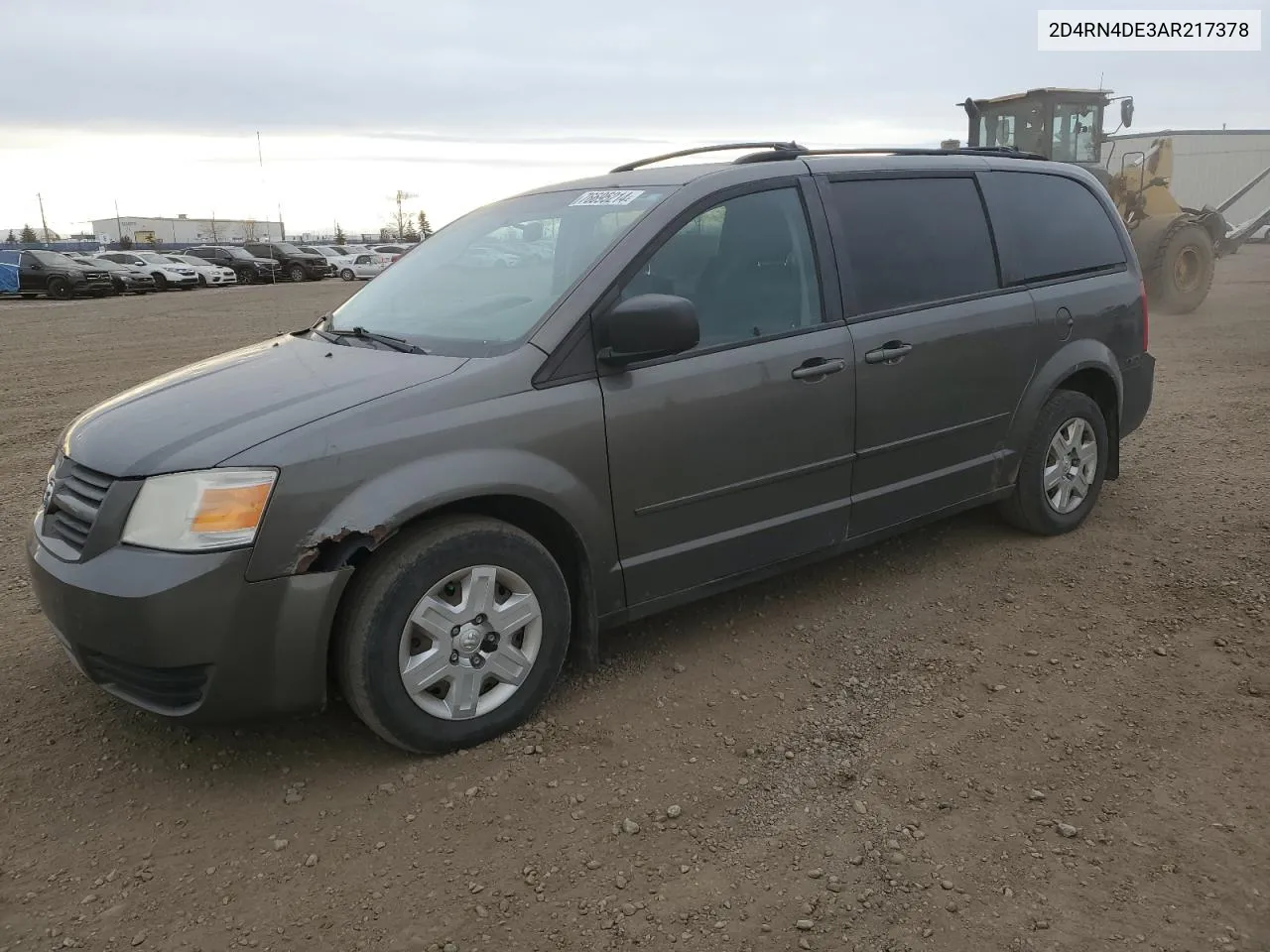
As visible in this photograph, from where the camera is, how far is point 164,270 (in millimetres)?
31547

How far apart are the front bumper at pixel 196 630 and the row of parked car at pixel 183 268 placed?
20.5 metres

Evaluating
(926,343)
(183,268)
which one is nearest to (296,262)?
(183,268)

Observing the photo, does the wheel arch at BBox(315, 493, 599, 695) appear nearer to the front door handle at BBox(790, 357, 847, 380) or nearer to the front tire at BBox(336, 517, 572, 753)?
the front tire at BBox(336, 517, 572, 753)

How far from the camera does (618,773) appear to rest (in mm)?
2959

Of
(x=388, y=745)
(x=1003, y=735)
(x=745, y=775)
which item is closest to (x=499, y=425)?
(x=388, y=745)

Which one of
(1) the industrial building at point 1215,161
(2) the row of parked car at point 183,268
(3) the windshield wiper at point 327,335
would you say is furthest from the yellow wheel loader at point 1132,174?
(1) the industrial building at point 1215,161

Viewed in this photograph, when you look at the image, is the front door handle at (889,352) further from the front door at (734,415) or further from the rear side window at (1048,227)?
the rear side window at (1048,227)

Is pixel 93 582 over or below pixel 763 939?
over

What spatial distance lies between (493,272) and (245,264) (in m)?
36.8

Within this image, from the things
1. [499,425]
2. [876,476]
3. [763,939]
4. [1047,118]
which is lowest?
[763,939]

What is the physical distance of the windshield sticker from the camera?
3.61 m

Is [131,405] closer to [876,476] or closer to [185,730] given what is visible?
[185,730]

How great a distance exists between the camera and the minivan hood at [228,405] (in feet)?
9.12

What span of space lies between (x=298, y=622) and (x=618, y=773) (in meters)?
1.04
